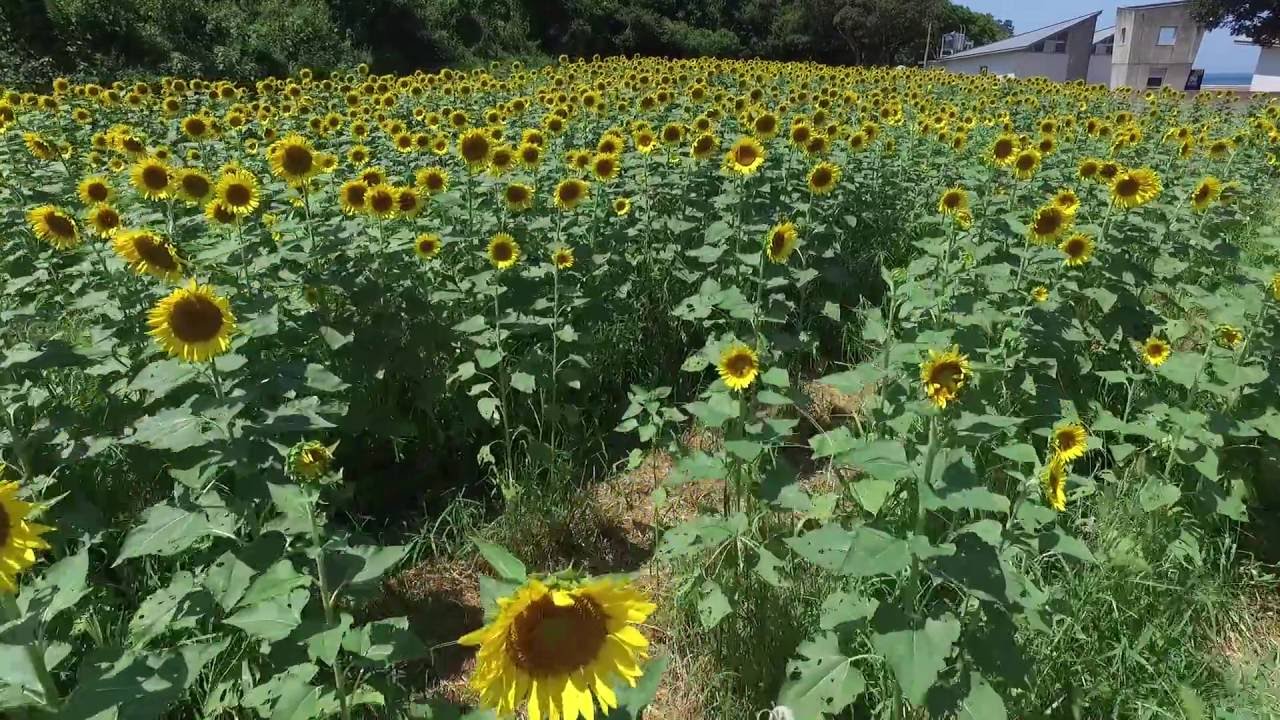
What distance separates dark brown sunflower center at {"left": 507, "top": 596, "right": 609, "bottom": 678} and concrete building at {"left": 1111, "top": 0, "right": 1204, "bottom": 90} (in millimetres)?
58925

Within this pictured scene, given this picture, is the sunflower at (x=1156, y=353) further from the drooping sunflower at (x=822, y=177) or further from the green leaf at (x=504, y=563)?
the green leaf at (x=504, y=563)

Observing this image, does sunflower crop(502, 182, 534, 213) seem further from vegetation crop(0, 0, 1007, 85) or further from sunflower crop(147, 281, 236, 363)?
vegetation crop(0, 0, 1007, 85)

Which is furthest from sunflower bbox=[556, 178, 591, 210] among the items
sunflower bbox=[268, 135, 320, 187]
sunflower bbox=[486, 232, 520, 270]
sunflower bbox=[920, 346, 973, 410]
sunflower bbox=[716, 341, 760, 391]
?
sunflower bbox=[920, 346, 973, 410]

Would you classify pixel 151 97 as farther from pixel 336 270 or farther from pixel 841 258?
pixel 841 258

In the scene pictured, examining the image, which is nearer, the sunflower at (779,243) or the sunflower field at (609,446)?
the sunflower field at (609,446)

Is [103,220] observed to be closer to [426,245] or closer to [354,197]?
[354,197]

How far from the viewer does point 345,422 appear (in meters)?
3.49

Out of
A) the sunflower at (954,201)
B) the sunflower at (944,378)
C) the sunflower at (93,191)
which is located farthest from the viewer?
the sunflower at (954,201)

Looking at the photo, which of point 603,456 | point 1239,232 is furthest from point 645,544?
point 1239,232

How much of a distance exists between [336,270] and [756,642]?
2.55 meters

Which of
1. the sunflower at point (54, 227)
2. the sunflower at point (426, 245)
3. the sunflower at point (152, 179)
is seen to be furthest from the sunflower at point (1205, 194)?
the sunflower at point (54, 227)

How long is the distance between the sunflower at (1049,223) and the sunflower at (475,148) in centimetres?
318

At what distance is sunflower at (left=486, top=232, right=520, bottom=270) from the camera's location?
376 centimetres

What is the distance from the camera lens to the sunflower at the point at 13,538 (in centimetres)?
145
